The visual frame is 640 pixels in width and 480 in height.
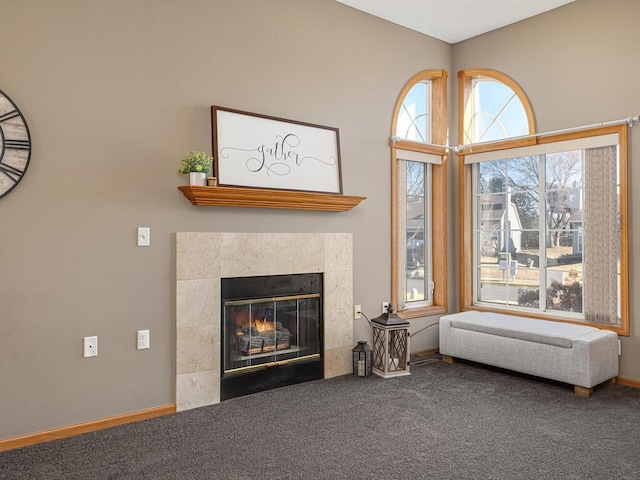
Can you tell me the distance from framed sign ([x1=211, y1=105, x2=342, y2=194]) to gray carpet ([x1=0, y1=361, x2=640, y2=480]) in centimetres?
154

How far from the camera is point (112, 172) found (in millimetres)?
2965

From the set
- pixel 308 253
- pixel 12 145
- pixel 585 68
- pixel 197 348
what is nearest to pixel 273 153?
pixel 308 253

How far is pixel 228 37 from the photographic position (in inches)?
135

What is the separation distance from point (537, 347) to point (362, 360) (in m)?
1.33

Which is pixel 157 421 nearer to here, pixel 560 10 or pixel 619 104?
pixel 619 104

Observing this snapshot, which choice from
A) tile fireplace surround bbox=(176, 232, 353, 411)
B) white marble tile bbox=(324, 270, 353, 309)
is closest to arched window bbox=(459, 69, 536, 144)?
white marble tile bbox=(324, 270, 353, 309)

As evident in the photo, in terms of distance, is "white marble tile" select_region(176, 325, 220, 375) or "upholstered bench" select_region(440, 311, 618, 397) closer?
"white marble tile" select_region(176, 325, 220, 375)

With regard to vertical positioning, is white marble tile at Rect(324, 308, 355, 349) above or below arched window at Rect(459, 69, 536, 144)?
below

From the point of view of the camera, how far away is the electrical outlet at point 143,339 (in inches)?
121

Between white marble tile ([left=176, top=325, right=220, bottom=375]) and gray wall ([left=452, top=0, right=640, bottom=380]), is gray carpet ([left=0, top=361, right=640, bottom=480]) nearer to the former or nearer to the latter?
white marble tile ([left=176, top=325, right=220, bottom=375])

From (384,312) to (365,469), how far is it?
1.99 metres

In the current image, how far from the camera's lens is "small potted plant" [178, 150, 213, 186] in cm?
311

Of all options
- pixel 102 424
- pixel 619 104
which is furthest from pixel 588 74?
pixel 102 424

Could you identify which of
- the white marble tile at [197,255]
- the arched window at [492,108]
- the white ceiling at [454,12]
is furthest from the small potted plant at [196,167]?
the arched window at [492,108]
